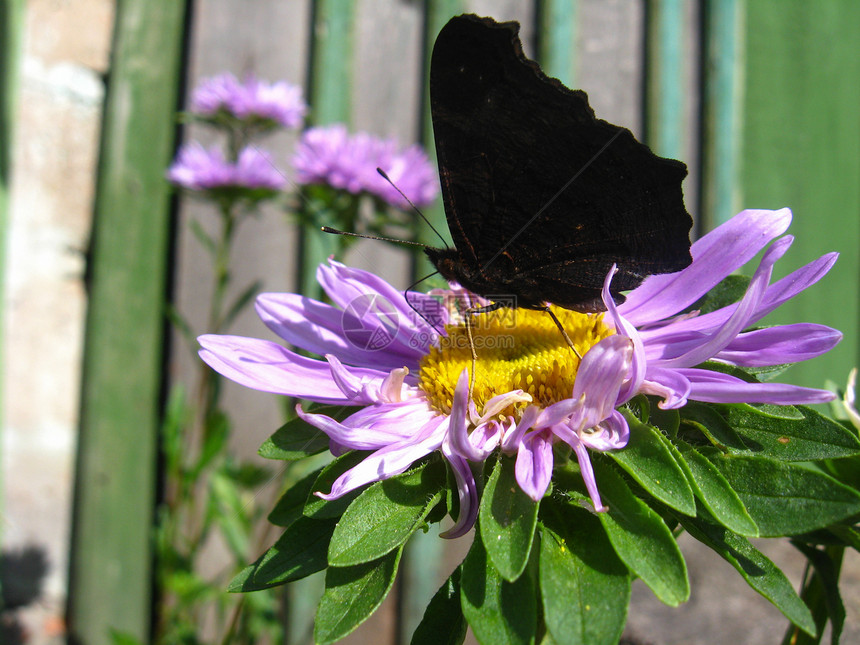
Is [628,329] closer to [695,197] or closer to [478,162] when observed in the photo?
[478,162]

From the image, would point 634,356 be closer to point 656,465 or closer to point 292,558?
point 656,465

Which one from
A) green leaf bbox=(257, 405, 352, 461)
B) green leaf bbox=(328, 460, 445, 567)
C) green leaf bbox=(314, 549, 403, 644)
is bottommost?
green leaf bbox=(314, 549, 403, 644)

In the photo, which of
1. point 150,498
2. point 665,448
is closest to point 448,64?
point 665,448

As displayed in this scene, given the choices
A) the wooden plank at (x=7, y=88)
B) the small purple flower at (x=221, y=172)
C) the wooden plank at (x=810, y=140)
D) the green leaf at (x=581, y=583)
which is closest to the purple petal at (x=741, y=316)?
the green leaf at (x=581, y=583)

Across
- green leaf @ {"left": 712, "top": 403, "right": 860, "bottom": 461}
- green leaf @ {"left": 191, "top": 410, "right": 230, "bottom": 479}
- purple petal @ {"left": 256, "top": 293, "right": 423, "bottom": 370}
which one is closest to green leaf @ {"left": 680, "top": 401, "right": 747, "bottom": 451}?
green leaf @ {"left": 712, "top": 403, "right": 860, "bottom": 461}

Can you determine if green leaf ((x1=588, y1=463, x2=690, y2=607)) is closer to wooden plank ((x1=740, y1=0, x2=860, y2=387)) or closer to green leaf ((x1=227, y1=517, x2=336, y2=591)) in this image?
green leaf ((x1=227, y1=517, x2=336, y2=591))

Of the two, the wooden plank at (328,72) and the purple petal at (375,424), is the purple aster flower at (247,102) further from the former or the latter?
the purple petal at (375,424)
